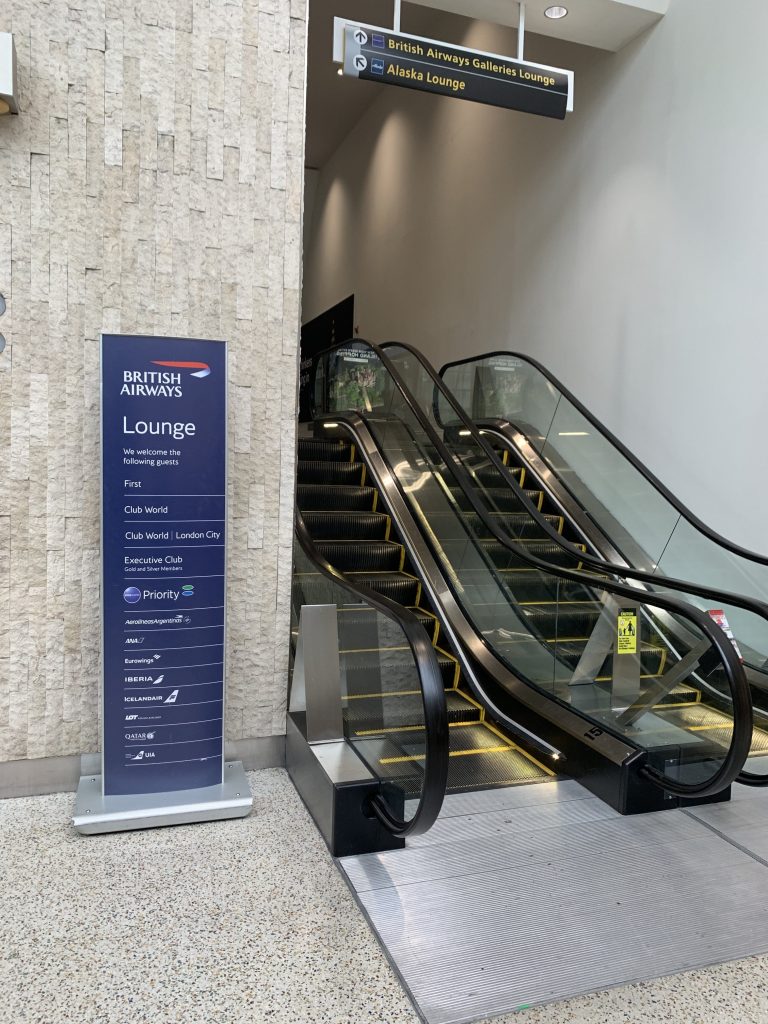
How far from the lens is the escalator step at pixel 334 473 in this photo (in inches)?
260

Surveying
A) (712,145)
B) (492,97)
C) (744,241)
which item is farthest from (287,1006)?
(712,145)

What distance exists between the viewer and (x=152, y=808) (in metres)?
3.09

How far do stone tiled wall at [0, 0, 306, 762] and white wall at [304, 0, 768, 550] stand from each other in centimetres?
318

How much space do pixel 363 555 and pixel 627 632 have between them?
2.36 meters

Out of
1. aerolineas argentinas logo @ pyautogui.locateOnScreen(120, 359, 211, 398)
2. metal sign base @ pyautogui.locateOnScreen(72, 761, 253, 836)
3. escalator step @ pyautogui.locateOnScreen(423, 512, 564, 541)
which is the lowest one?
metal sign base @ pyautogui.locateOnScreen(72, 761, 253, 836)

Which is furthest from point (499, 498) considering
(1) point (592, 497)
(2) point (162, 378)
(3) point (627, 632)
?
(2) point (162, 378)

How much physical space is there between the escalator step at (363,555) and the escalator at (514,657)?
1cm

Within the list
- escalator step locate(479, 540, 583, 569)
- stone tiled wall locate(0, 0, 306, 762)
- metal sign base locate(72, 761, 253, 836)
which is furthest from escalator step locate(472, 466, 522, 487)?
metal sign base locate(72, 761, 253, 836)

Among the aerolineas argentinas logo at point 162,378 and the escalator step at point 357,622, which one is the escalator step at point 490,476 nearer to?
the escalator step at point 357,622

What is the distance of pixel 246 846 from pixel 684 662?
1.97 m

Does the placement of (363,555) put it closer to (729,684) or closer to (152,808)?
(152,808)

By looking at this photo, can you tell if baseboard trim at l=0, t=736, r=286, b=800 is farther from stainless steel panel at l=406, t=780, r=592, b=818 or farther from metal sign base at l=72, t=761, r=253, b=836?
stainless steel panel at l=406, t=780, r=592, b=818

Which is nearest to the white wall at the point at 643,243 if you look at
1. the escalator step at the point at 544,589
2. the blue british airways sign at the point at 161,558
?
the escalator step at the point at 544,589

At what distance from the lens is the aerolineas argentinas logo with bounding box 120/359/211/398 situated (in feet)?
9.98
